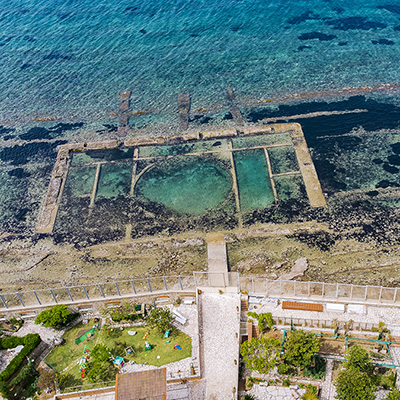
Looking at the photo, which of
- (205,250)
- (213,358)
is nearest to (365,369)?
(213,358)

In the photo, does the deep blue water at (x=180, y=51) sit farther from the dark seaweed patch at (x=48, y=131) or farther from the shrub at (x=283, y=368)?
the shrub at (x=283, y=368)

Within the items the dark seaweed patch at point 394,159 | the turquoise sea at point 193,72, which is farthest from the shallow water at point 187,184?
the dark seaweed patch at point 394,159

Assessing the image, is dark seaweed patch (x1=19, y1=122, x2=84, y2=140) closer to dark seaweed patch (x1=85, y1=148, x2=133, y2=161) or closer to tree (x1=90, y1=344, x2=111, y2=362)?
dark seaweed patch (x1=85, y1=148, x2=133, y2=161)

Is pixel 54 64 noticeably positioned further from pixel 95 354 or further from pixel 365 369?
pixel 365 369

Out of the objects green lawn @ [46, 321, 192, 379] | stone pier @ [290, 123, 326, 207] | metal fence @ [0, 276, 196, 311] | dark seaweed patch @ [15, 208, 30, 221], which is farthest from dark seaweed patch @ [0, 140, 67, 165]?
stone pier @ [290, 123, 326, 207]

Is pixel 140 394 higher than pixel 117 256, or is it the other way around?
pixel 140 394

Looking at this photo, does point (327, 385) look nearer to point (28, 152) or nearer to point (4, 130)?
point (28, 152)
